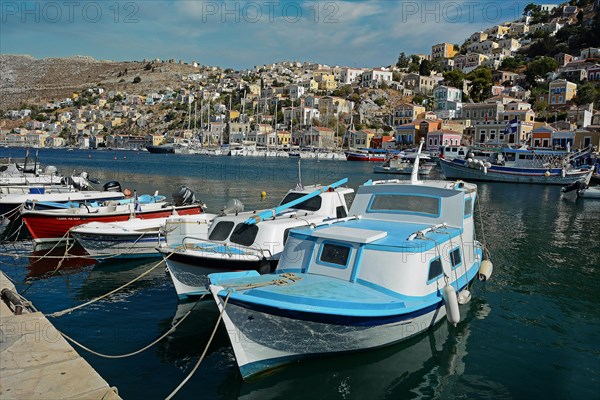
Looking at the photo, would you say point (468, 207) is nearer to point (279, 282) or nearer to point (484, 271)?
point (484, 271)

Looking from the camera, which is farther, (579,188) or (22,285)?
(579,188)

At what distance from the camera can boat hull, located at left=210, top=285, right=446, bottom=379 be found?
26.1ft

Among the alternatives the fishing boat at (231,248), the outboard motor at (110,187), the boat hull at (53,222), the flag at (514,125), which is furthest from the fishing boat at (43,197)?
the flag at (514,125)

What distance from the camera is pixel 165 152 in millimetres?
156750

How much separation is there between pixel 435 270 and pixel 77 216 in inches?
639

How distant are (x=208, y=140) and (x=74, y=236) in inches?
6326

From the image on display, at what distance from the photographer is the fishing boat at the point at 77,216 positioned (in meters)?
19.7

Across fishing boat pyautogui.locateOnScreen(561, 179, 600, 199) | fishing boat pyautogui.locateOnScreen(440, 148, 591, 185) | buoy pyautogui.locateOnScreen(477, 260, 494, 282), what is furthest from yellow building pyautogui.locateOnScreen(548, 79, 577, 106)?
buoy pyautogui.locateOnScreen(477, 260, 494, 282)

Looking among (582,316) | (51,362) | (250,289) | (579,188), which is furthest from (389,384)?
(579,188)

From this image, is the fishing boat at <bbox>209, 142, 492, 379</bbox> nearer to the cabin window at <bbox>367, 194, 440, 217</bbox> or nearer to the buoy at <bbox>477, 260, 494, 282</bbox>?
the cabin window at <bbox>367, 194, 440, 217</bbox>

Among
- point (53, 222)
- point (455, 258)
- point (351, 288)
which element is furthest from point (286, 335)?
point (53, 222)

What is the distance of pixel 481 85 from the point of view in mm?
143500

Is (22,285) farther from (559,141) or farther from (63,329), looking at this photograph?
(559,141)

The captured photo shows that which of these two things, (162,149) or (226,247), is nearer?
A: (226,247)
